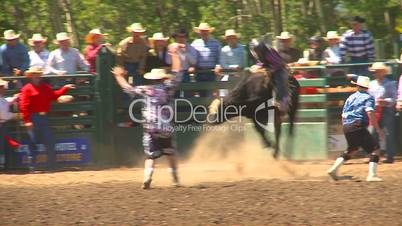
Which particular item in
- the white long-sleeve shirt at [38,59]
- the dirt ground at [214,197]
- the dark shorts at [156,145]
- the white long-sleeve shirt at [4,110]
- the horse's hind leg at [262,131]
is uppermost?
the white long-sleeve shirt at [38,59]

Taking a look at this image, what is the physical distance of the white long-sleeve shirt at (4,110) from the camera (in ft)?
40.4

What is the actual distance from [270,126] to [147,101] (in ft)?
11.4

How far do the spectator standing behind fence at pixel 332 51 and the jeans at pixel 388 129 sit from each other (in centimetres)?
127

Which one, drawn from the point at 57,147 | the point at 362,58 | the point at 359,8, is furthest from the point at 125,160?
the point at 359,8

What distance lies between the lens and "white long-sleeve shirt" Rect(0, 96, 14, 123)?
12320 mm

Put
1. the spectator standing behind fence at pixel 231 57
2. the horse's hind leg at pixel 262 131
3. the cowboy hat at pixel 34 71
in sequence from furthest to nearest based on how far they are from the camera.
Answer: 1. the spectator standing behind fence at pixel 231 57
2. the cowboy hat at pixel 34 71
3. the horse's hind leg at pixel 262 131

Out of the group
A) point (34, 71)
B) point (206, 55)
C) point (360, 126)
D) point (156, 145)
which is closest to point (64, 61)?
point (34, 71)

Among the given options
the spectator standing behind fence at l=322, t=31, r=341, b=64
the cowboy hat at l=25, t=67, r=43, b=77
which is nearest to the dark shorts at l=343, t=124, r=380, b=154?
the spectator standing behind fence at l=322, t=31, r=341, b=64

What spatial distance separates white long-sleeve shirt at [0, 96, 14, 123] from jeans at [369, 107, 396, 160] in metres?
5.69

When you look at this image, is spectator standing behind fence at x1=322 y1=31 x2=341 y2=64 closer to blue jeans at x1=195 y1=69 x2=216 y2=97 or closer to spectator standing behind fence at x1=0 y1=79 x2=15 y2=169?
blue jeans at x1=195 y1=69 x2=216 y2=97

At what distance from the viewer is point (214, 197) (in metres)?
9.20

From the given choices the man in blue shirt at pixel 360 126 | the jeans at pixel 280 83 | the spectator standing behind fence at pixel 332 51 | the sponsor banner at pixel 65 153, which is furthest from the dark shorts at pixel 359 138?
the sponsor banner at pixel 65 153

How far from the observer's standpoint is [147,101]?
10117mm

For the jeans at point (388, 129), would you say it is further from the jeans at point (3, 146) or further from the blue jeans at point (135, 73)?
the jeans at point (3, 146)
